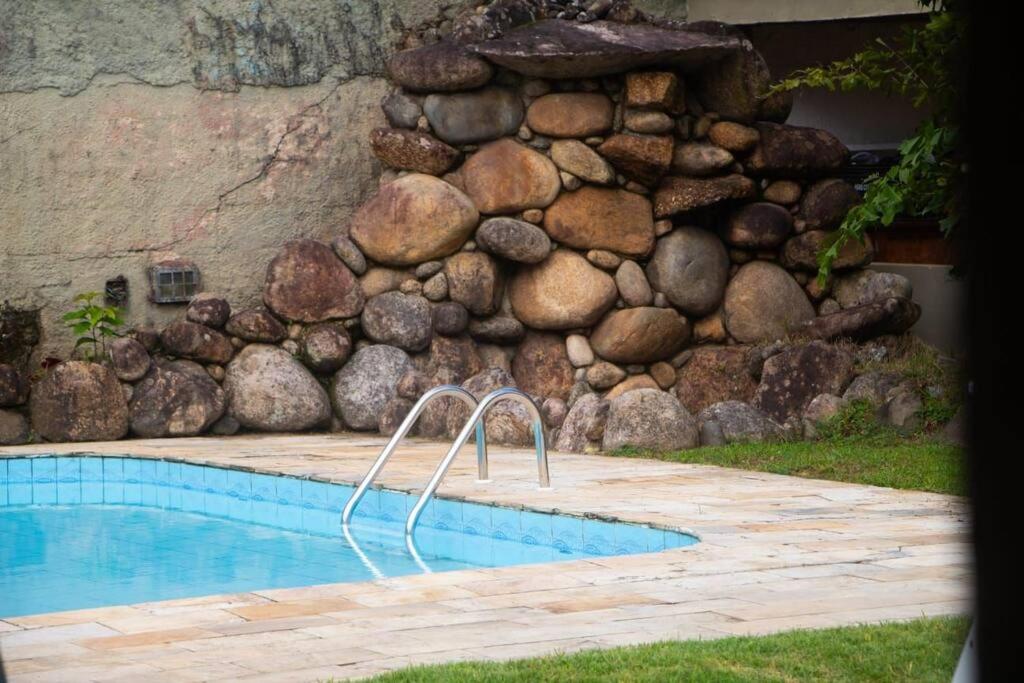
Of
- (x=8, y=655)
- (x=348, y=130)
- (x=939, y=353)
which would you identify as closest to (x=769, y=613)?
(x=8, y=655)

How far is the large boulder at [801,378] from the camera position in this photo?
9414 mm

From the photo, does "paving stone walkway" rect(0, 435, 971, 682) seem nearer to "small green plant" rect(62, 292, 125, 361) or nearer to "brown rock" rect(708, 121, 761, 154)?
"brown rock" rect(708, 121, 761, 154)

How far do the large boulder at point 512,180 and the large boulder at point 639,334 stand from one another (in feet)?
3.37

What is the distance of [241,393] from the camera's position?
1030 centimetres

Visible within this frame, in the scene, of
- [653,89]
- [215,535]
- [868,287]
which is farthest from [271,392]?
[868,287]

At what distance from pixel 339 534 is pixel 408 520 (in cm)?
68

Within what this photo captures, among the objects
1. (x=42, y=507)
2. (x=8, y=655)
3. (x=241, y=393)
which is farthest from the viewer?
(x=241, y=393)

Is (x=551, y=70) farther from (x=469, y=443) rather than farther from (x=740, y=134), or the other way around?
(x=469, y=443)

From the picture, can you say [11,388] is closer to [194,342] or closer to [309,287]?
[194,342]

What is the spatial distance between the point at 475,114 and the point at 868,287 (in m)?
3.20

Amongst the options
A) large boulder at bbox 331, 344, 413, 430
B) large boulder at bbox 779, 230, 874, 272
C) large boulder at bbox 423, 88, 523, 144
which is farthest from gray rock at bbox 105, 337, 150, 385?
large boulder at bbox 779, 230, 874, 272

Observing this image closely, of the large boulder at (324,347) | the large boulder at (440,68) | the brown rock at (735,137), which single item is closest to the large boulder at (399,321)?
the large boulder at (324,347)

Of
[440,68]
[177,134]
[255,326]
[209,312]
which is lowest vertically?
[255,326]

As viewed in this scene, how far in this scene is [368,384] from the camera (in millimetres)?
10492
